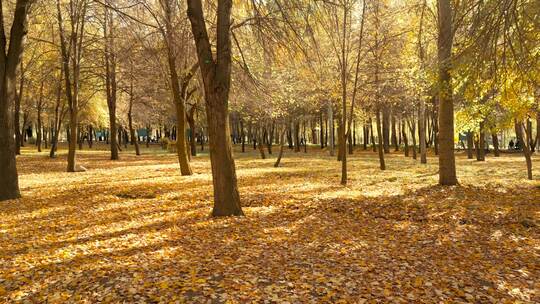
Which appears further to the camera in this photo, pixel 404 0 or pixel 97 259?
pixel 404 0

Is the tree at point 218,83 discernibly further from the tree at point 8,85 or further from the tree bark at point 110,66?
the tree bark at point 110,66

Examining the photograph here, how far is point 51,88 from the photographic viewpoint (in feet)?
94.9

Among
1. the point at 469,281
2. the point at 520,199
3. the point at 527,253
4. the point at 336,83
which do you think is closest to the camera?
the point at 469,281

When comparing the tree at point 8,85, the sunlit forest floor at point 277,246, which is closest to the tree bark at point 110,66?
the tree at point 8,85

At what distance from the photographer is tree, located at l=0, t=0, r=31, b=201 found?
10469 mm

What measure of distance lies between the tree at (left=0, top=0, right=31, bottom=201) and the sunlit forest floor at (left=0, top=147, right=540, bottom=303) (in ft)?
2.73

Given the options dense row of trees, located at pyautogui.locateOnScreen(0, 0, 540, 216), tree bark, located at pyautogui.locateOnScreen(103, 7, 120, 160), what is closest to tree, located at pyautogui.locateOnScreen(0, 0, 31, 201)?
dense row of trees, located at pyautogui.locateOnScreen(0, 0, 540, 216)

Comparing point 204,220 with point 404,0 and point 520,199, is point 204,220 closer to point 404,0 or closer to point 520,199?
point 520,199

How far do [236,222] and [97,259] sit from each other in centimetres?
323

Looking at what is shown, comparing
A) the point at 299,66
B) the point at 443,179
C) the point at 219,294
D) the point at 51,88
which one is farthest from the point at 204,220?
the point at 51,88

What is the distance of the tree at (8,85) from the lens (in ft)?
34.3

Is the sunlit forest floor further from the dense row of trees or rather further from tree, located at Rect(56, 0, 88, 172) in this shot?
tree, located at Rect(56, 0, 88, 172)

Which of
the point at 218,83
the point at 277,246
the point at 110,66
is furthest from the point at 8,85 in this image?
the point at 110,66

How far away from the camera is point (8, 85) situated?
34.6ft
